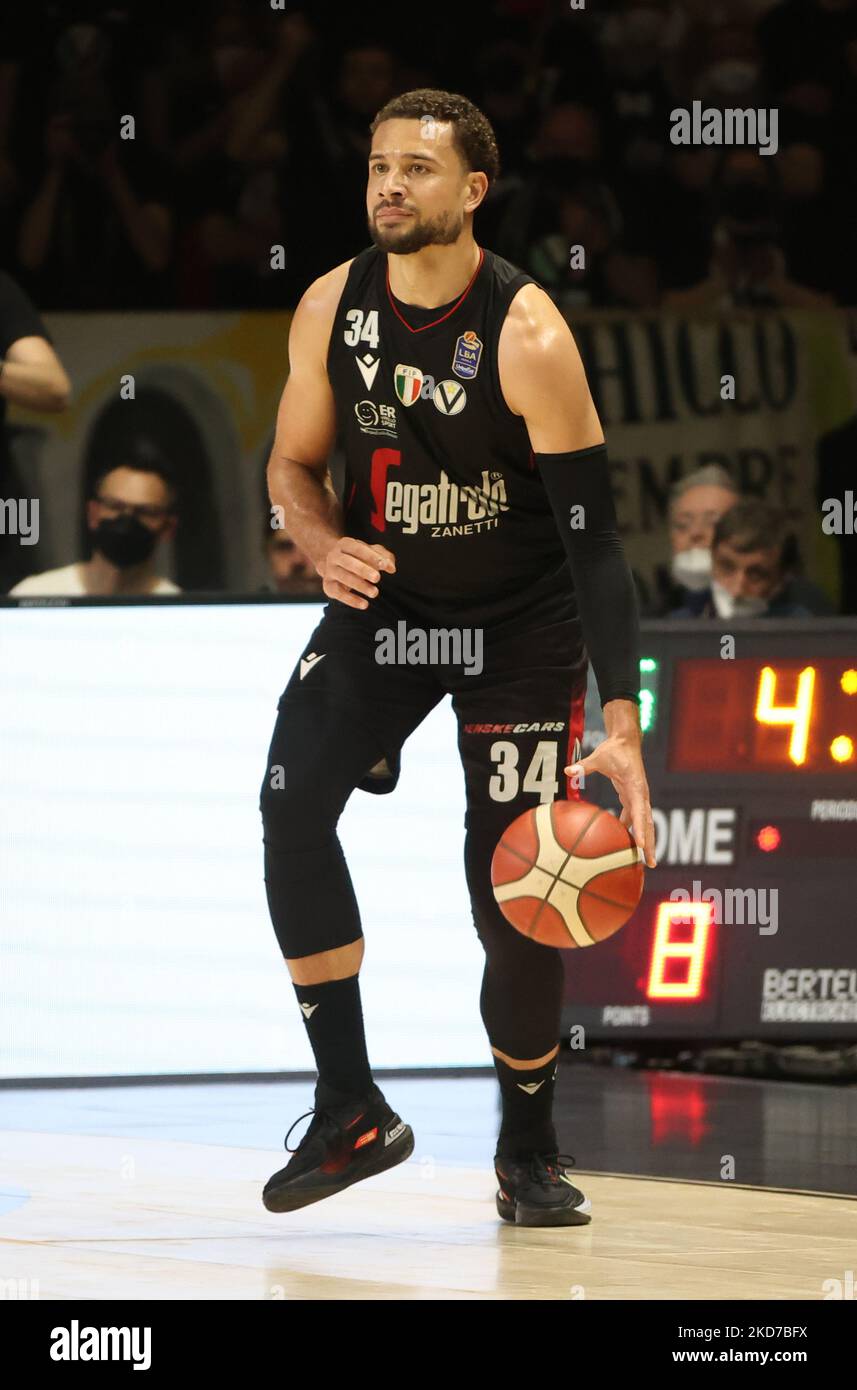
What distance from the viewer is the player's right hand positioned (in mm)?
4551

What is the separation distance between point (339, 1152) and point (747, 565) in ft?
12.7

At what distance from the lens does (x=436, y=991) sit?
692 centimetres

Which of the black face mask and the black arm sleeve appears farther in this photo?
the black face mask

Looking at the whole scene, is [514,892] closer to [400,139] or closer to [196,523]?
[400,139]

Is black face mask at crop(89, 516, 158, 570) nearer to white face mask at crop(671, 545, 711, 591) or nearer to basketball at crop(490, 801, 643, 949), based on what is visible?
white face mask at crop(671, 545, 711, 591)

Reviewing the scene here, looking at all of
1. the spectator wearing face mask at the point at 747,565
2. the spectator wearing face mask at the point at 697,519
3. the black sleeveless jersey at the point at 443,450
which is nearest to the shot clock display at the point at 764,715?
the spectator wearing face mask at the point at 747,565

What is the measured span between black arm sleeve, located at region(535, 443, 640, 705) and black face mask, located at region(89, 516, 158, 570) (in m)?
3.53

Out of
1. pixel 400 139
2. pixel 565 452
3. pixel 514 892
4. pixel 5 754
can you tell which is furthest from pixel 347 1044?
pixel 5 754

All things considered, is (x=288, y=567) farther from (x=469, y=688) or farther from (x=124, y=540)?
(x=469, y=688)

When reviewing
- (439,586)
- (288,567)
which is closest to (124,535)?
(288,567)

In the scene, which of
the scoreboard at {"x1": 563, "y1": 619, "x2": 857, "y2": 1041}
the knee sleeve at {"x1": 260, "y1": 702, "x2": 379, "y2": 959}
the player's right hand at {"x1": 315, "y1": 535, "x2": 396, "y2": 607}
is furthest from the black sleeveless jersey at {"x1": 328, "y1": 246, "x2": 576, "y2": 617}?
the scoreboard at {"x1": 563, "y1": 619, "x2": 857, "y2": 1041}

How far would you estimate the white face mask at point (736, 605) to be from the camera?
7859mm

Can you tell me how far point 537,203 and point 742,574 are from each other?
2.35 meters

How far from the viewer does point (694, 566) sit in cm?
835
